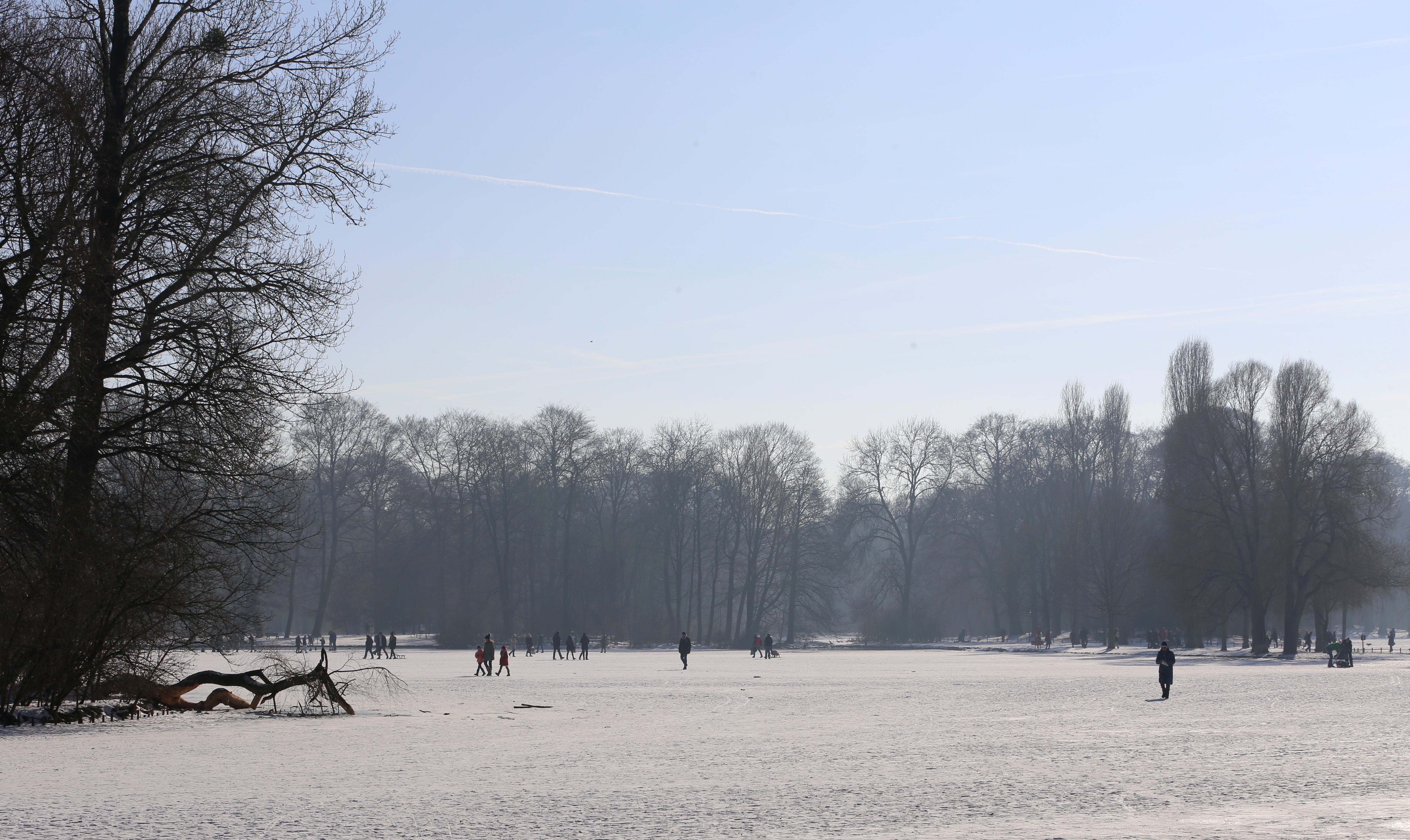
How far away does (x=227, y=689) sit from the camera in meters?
23.4

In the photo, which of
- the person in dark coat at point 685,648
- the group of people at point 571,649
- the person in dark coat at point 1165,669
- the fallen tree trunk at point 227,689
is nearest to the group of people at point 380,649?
the group of people at point 571,649

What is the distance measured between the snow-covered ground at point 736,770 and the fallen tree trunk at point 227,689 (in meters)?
0.45

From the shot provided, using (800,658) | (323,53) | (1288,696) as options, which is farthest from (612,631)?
(323,53)

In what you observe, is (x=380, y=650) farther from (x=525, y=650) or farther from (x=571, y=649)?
(x=525, y=650)

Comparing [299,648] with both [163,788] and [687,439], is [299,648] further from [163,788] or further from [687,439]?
[163,788]

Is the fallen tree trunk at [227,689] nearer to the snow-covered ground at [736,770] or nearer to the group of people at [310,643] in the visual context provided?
the snow-covered ground at [736,770]

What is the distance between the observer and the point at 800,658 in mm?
61031

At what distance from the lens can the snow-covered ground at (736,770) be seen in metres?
10.6

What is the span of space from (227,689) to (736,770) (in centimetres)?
1286

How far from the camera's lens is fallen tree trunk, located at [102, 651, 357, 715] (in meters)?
20.9

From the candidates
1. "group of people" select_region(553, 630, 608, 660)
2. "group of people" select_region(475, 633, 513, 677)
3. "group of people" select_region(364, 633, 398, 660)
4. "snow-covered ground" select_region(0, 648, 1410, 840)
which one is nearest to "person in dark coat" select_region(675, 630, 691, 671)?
"group of people" select_region(475, 633, 513, 677)

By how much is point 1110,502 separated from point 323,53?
62.2m

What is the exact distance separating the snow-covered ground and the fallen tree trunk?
446mm

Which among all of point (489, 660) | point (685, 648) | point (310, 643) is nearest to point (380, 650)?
point (310, 643)
